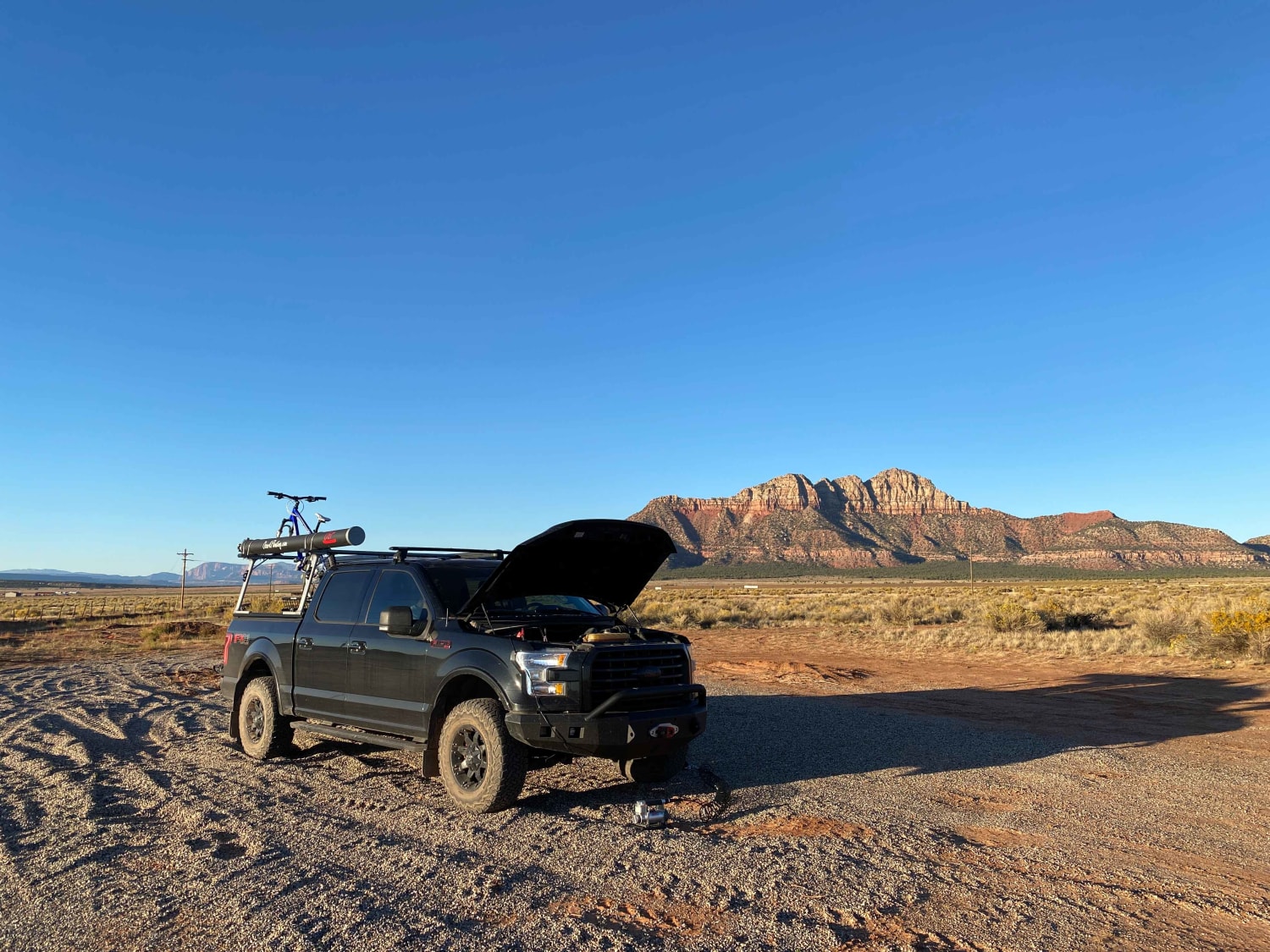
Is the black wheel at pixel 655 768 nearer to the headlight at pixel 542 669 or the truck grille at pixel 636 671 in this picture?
the truck grille at pixel 636 671

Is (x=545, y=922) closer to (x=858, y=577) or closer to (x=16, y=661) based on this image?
(x=16, y=661)

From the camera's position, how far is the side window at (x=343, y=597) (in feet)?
27.1

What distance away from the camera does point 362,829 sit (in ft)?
20.1

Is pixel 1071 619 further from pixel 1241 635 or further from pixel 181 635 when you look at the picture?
pixel 181 635

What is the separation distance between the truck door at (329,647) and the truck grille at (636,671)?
287cm

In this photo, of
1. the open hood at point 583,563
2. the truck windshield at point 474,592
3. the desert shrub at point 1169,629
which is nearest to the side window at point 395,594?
the truck windshield at point 474,592

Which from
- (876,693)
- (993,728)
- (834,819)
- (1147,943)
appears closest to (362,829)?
(834,819)

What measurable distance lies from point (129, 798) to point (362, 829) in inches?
91.7

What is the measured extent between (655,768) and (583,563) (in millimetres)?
2029

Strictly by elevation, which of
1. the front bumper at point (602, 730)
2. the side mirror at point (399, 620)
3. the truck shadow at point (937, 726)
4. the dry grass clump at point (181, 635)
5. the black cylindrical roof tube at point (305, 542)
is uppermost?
the black cylindrical roof tube at point (305, 542)

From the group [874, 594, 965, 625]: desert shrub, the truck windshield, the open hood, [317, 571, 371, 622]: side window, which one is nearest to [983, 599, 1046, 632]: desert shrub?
[874, 594, 965, 625]: desert shrub

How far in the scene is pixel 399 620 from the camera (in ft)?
23.5

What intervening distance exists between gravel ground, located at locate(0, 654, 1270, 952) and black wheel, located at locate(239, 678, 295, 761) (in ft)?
0.67

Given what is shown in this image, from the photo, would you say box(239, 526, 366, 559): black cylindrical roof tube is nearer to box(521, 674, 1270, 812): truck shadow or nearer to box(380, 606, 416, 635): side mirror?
box(380, 606, 416, 635): side mirror
